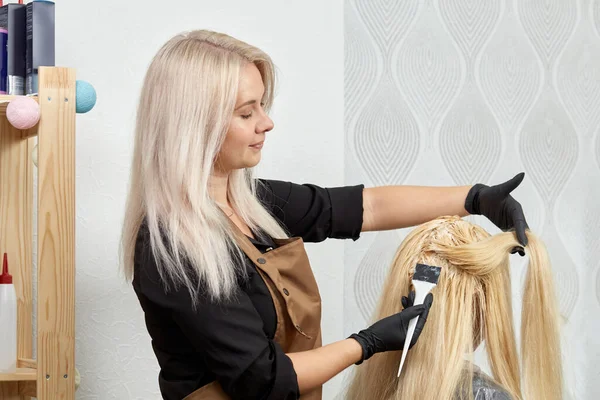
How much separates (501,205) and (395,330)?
376 millimetres

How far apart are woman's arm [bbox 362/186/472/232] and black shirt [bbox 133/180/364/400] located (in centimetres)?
28

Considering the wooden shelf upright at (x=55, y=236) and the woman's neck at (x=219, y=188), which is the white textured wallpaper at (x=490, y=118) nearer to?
the woman's neck at (x=219, y=188)

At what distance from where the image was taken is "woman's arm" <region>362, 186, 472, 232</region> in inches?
63.5

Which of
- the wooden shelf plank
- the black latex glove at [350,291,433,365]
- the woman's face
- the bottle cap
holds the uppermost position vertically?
the woman's face

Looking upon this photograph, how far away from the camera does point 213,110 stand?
139cm

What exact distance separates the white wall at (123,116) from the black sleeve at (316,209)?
419 mm

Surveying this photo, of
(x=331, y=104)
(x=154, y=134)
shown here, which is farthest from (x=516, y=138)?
(x=154, y=134)

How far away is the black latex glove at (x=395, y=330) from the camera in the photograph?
4.24 feet

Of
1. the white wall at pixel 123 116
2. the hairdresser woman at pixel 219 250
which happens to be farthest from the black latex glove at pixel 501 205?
the white wall at pixel 123 116

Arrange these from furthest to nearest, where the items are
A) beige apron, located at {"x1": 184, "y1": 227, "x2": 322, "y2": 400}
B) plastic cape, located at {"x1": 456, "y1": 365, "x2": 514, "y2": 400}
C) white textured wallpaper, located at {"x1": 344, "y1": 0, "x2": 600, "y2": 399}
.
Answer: white textured wallpaper, located at {"x1": 344, "y1": 0, "x2": 600, "y2": 399}, beige apron, located at {"x1": 184, "y1": 227, "x2": 322, "y2": 400}, plastic cape, located at {"x1": 456, "y1": 365, "x2": 514, "y2": 400}

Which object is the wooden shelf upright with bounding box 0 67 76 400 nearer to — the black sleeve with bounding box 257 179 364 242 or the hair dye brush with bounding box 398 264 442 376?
the black sleeve with bounding box 257 179 364 242

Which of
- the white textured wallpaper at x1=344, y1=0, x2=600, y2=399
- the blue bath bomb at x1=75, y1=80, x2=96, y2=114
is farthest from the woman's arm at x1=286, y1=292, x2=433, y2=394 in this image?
the white textured wallpaper at x1=344, y1=0, x2=600, y2=399

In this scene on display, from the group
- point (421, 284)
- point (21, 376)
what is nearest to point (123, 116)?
point (21, 376)

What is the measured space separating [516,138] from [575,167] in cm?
25
